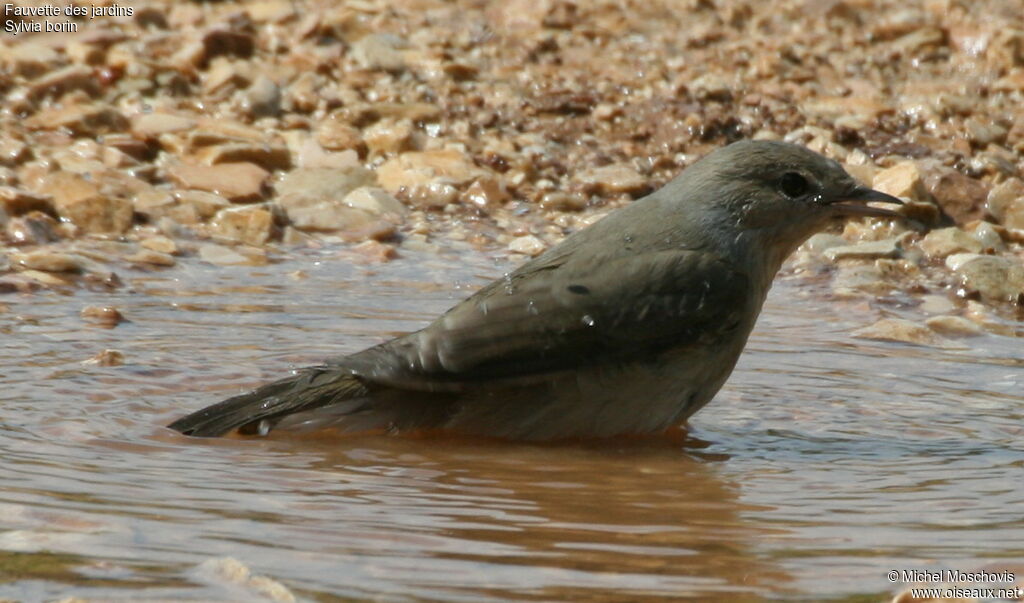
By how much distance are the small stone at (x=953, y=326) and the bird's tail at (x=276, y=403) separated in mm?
2610

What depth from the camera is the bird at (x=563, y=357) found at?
4805 mm

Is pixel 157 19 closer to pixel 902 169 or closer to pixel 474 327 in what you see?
pixel 902 169

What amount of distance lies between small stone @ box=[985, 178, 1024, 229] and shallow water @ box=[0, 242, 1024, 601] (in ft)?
4.35

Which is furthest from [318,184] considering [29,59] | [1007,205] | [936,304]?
[1007,205]

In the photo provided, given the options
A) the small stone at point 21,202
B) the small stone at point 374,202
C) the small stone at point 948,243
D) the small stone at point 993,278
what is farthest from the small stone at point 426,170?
the small stone at point 993,278

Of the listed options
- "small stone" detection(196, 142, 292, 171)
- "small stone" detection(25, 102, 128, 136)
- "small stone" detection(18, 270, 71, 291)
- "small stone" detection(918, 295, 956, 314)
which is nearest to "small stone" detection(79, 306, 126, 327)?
"small stone" detection(18, 270, 71, 291)

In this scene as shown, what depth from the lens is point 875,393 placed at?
5602 mm

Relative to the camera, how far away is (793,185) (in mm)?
5441

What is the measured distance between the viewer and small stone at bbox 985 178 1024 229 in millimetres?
7648

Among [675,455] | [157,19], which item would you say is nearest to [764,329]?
[675,455]

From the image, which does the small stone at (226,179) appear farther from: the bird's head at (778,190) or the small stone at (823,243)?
the bird's head at (778,190)

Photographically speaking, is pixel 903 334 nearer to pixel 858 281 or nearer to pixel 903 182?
pixel 858 281

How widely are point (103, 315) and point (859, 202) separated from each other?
2749 millimetres

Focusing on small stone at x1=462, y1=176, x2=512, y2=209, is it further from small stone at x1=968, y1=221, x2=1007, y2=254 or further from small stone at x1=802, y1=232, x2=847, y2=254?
small stone at x1=968, y1=221, x2=1007, y2=254
